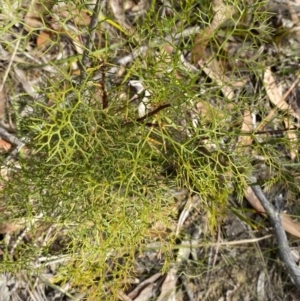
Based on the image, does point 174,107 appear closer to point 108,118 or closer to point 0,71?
point 108,118

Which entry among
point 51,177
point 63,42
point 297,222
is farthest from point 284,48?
point 51,177

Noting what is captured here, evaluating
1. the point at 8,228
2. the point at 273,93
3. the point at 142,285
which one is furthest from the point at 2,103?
the point at 273,93

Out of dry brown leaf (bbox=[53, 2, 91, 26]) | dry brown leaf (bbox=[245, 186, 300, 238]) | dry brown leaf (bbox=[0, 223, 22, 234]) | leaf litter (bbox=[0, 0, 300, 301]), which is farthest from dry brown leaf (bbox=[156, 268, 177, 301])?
dry brown leaf (bbox=[53, 2, 91, 26])

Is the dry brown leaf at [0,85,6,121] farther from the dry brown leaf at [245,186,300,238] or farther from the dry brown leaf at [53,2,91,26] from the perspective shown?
the dry brown leaf at [245,186,300,238]

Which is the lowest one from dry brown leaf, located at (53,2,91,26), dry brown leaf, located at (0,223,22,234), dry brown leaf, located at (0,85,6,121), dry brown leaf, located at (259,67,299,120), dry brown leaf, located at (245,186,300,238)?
dry brown leaf, located at (245,186,300,238)

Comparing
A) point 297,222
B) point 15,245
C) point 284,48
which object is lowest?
point 297,222

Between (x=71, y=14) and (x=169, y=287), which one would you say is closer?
(x=71, y=14)

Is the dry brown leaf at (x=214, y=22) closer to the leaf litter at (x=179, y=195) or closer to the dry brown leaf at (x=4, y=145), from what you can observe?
the leaf litter at (x=179, y=195)

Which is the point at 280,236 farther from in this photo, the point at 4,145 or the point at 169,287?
the point at 4,145
